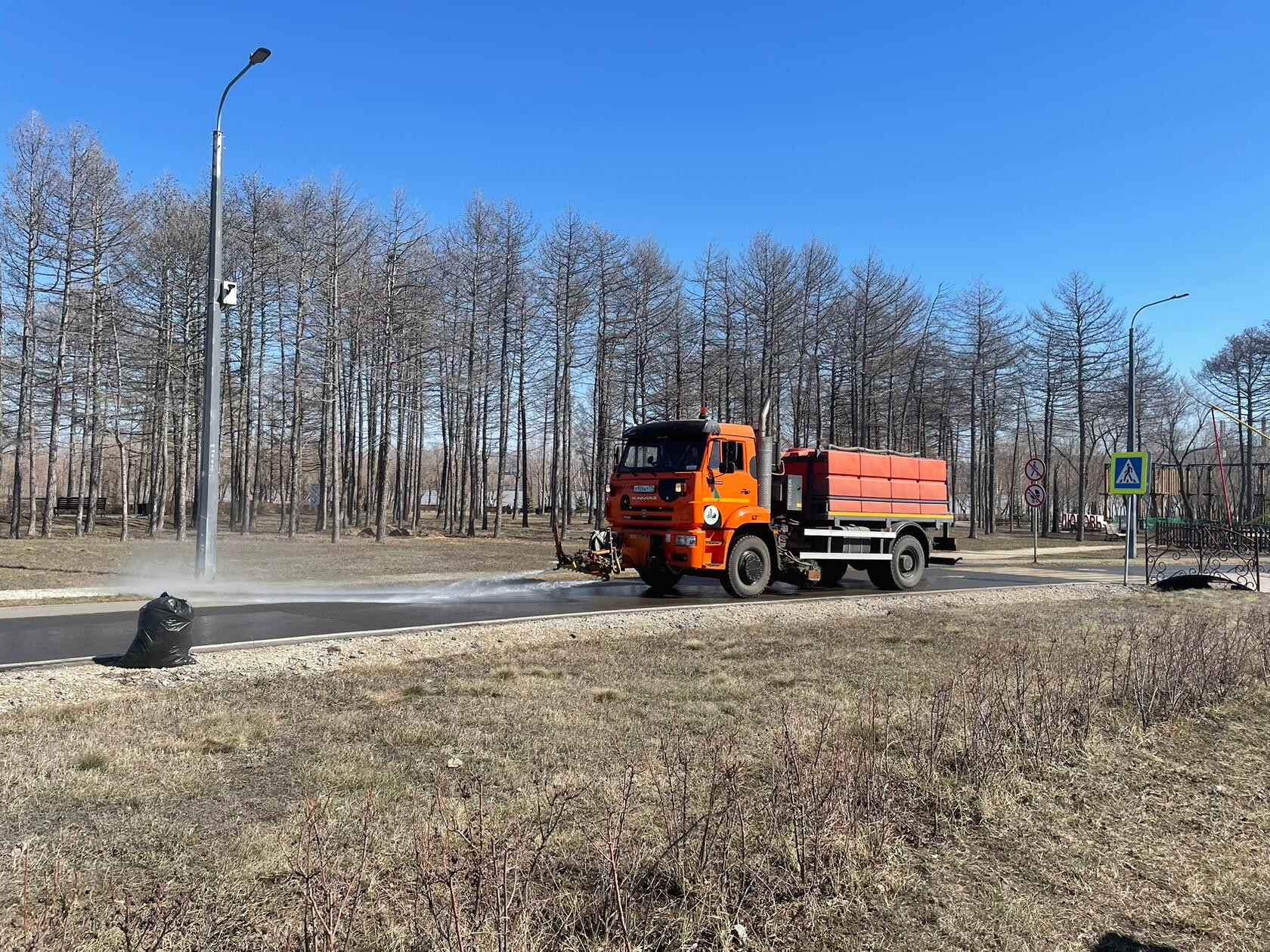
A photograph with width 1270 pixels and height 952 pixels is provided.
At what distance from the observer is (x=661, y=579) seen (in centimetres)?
1648

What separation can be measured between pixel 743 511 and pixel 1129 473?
941cm

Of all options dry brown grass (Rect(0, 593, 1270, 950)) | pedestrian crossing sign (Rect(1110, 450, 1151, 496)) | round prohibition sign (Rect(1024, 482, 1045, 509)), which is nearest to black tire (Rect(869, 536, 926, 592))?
pedestrian crossing sign (Rect(1110, 450, 1151, 496))

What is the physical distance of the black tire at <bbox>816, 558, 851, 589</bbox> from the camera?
60.4ft

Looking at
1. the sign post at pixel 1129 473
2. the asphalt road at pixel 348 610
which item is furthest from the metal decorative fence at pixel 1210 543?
the asphalt road at pixel 348 610

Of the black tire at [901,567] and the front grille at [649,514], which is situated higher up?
the front grille at [649,514]

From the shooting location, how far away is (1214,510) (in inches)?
861

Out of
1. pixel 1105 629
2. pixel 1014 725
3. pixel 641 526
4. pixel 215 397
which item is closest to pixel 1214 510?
pixel 1105 629

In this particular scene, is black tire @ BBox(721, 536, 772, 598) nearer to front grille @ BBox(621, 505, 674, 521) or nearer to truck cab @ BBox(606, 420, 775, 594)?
truck cab @ BBox(606, 420, 775, 594)

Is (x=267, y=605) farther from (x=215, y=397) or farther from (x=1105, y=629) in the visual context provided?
(x=1105, y=629)

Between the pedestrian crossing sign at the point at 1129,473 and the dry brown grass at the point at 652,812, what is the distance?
11.2 metres

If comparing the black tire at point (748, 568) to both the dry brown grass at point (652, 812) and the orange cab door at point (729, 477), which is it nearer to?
the orange cab door at point (729, 477)

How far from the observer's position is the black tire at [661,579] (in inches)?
633

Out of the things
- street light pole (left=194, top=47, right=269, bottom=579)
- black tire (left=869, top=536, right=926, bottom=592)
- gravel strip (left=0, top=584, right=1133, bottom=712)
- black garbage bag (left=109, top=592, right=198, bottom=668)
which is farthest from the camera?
black tire (left=869, top=536, right=926, bottom=592)

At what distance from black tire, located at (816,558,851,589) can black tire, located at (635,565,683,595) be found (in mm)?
3648
